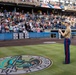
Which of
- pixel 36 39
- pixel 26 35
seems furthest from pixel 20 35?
pixel 36 39

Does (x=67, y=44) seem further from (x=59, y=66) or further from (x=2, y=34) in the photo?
(x=2, y=34)

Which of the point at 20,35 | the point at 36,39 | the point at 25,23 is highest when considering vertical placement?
the point at 25,23

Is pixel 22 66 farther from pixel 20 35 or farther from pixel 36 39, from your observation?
pixel 20 35

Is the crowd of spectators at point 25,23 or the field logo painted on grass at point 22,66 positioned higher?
the crowd of spectators at point 25,23

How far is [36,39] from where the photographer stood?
973 inches

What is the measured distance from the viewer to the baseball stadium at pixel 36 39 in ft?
25.8

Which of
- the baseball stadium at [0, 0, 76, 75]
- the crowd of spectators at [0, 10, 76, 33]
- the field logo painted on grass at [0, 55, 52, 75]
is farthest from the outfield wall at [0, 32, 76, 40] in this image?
the field logo painted on grass at [0, 55, 52, 75]

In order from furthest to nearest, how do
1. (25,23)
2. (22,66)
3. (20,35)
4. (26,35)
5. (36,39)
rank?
(25,23), (26,35), (20,35), (36,39), (22,66)

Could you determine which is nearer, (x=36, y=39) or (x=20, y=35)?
(x=36, y=39)

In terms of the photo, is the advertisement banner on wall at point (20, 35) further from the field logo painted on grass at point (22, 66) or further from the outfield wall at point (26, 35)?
the field logo painted on grass at point (22, 66)

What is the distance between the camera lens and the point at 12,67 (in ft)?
25.8

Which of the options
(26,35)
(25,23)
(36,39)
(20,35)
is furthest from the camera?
(25,23)

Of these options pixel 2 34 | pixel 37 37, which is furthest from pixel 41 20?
pixel 2 34

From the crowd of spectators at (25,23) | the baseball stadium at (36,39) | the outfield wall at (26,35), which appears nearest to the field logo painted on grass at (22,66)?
the baseball stadium at (36,39)
